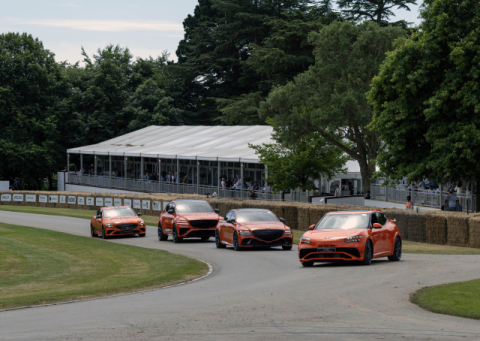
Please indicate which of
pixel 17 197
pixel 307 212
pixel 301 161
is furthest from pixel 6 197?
pixel 307 212

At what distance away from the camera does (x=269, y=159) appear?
146 feet

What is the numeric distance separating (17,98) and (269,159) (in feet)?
128

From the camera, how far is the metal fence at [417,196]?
116ft

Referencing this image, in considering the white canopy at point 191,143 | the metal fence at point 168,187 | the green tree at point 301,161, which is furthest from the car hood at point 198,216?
the white canopy at point 191,143

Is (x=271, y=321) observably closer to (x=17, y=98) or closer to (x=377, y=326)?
(x=377, y=326)

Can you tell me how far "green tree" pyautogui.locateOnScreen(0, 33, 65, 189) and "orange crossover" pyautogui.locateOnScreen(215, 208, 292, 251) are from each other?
50.9 metres

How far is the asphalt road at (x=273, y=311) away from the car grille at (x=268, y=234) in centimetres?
530

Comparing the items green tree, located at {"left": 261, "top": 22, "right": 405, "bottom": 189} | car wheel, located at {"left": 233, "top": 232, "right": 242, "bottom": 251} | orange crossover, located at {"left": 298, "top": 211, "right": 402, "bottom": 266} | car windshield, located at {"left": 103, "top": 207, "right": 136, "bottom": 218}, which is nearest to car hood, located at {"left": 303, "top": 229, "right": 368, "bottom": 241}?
orange crossover, located at {"left": 298, "top": 211, "right": 402, "bottom": 266}

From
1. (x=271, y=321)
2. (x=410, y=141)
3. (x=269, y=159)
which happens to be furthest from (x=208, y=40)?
(x=271, y=321)

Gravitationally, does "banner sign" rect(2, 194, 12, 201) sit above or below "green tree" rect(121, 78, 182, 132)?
below

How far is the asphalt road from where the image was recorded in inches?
388

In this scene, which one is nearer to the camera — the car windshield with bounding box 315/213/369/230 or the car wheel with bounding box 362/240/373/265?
the car wheel with bounding box 362/240/373/265

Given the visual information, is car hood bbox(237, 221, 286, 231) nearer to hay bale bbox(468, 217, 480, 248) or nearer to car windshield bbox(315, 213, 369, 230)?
car windshield bbox(315, 213, 369, 230)

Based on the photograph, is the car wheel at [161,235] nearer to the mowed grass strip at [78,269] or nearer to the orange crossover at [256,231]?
→ the mowed grass strip at [78,269]
